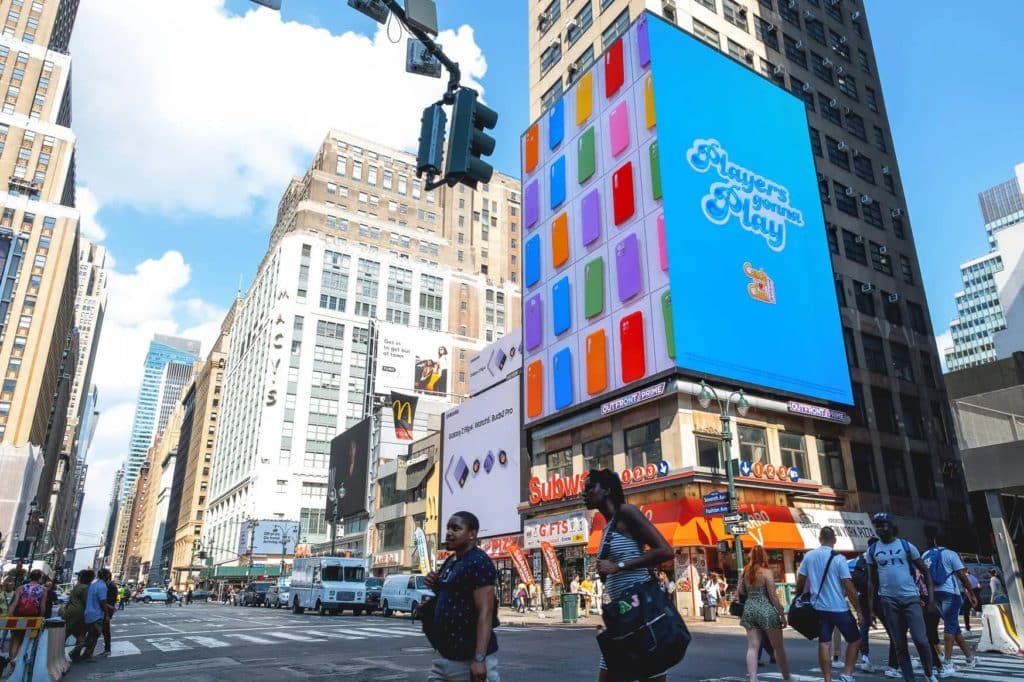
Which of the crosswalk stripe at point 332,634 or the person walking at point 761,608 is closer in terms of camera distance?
the person walking at point 761,608

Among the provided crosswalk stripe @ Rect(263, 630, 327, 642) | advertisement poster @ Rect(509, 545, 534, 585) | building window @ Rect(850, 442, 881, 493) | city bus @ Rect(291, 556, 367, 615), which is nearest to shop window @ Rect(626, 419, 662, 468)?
advertisement poster @ Rect(509, 545, 534, 585)

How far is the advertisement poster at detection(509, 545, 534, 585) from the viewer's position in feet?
120

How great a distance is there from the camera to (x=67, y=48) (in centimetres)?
11981

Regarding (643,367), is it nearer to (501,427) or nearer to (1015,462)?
(501,427)

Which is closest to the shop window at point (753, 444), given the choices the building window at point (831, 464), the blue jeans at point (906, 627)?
the building window at point (831, 464)

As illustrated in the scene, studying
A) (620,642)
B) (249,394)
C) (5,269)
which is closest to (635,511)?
(620,642)

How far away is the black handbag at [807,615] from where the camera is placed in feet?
26.4

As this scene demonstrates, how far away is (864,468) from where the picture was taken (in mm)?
35875

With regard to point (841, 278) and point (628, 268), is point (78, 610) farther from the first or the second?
point (841, 278)

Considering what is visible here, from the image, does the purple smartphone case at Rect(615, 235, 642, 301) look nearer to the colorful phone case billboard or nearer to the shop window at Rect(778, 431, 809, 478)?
the colorful phone case billboard

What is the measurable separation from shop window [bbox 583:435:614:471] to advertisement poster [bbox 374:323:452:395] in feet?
206

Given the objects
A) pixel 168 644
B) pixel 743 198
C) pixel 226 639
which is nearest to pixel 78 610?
pixel 168 644

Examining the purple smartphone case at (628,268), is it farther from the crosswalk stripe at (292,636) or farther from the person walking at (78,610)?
the person walking at (78,610)

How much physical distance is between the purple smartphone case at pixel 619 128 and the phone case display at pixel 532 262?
780 cm
